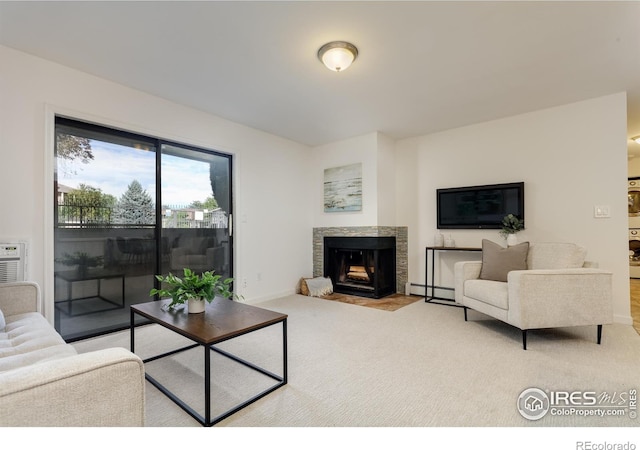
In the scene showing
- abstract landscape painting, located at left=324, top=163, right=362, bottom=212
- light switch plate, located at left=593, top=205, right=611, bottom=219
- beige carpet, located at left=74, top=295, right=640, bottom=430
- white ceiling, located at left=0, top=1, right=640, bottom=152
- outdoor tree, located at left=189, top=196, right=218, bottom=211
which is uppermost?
white ceiling, located at left=0, top=1, right=640, bottom=152

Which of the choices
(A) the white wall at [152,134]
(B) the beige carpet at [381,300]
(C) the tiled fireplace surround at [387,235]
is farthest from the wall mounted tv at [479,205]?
(A) the white wall at [152,134]

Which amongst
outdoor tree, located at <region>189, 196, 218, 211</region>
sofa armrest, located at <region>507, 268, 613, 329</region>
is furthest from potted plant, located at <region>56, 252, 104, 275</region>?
sofa armrest, located at <region>507, 268, 613, 329</region>

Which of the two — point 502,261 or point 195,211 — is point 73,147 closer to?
point 195,211

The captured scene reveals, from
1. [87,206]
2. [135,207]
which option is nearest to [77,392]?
[87,206]

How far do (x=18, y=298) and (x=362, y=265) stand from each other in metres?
3.81

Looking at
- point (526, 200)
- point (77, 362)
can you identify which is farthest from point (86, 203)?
point (526, 200)

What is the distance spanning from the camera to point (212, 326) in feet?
5.80

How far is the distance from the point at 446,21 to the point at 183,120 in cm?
281

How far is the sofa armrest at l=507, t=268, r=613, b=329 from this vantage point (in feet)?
8.12

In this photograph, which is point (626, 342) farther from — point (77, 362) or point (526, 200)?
point (77, 362)

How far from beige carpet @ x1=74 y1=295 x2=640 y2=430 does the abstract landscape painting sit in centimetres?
193

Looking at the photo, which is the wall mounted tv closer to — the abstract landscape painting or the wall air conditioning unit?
the abstract landscape painting

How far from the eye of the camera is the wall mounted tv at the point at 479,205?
147 inches

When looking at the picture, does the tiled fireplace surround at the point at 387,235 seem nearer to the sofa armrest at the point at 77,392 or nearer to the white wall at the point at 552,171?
the white wall at the point at 552,171
